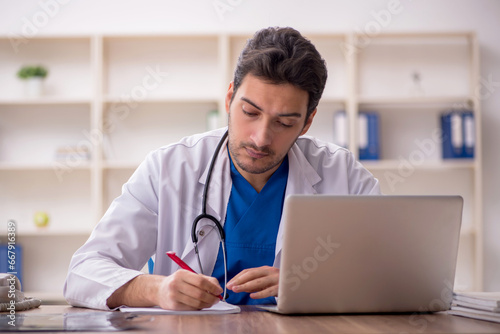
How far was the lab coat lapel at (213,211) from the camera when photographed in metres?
1.63

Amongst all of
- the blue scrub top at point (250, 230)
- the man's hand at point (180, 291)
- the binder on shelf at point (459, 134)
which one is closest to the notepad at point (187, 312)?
the man's hand at point (180, 291)

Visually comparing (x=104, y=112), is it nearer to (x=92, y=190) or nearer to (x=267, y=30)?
(x=92, y=190)

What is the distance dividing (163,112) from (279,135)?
2459 mm

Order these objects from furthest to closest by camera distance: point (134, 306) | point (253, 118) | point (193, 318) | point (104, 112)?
point (104, 112) → point (253, 118) → point (134, 306) → point (193, 318)

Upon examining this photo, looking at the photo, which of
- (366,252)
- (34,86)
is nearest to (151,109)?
(34,86)

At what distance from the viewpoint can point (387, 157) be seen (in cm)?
398

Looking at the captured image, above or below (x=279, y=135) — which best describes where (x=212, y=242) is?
below

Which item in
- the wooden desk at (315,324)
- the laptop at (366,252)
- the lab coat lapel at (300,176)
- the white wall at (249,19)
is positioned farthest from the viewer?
the white wall at (249,19)

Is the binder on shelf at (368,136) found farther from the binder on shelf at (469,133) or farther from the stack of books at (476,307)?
the stack of books at (476,307)

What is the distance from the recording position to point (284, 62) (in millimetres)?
1576

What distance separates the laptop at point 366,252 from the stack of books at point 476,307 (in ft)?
0.20

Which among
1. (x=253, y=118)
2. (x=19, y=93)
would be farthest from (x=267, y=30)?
(x=19, y=93)

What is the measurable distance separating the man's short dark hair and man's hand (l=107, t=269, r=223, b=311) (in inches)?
24.3

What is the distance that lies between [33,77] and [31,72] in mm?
34
